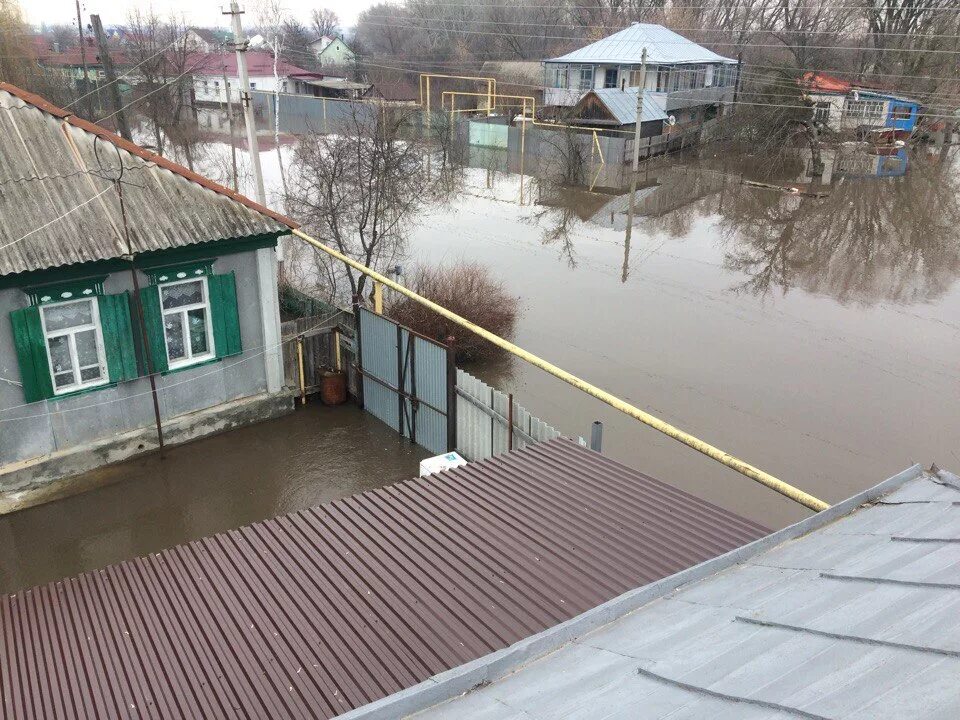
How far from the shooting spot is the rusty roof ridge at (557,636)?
3008 mm

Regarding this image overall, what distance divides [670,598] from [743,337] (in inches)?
552

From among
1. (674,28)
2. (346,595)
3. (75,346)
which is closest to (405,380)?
(75,346)

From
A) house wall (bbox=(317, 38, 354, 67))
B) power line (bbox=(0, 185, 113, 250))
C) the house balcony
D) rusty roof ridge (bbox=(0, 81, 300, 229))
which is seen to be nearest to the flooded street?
power line (bbox=(0, 185, 113, 250))

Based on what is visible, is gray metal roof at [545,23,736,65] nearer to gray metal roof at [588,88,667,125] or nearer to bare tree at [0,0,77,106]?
gray metal roof at [588,88,667,125]

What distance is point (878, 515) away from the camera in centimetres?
421

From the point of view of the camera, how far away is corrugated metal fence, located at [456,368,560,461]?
9.64 m

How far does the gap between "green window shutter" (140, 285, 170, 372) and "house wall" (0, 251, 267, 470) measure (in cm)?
17

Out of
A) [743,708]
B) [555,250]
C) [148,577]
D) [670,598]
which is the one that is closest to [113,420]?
[148,577]

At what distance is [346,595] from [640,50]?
45727 mm

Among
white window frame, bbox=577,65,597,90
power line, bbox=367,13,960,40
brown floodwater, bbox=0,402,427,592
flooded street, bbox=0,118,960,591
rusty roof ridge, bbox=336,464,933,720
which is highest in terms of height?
power line, bbox=367,13,960,40

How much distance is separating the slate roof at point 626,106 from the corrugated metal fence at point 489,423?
105 feet

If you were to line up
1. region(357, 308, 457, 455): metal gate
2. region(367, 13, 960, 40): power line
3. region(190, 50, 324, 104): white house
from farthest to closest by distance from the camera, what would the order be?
region(190, 50, 324, 104): white house, region(367, 13, 960, 40): power line, region(357, 308, 457, 455): metal gate

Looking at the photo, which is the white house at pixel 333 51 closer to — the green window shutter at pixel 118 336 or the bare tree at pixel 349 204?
the bare tree at pixel 349 204

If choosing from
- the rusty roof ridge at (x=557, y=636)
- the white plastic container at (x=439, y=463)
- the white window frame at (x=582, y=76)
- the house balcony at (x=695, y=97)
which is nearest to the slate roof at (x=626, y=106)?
the house balcony at (x=695, y=97)
